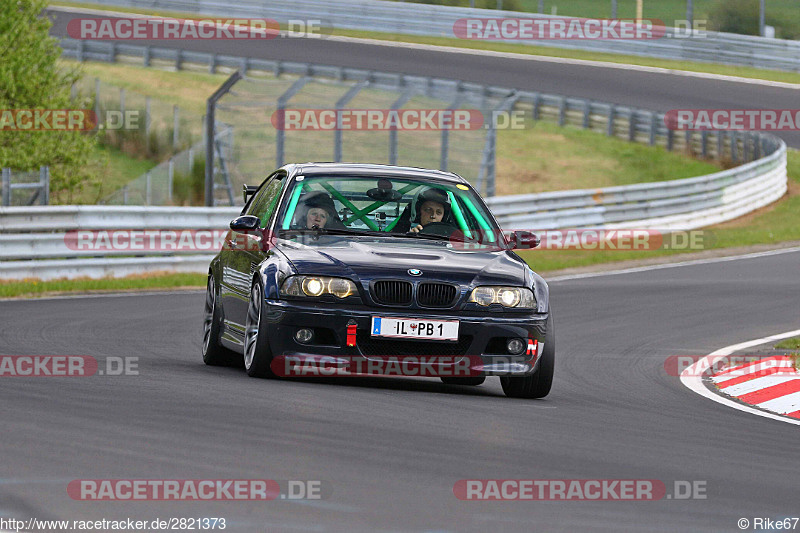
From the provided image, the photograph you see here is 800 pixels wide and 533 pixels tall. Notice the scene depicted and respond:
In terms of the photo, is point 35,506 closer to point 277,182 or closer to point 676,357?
point 277,182

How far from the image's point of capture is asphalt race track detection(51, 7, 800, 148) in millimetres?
42062

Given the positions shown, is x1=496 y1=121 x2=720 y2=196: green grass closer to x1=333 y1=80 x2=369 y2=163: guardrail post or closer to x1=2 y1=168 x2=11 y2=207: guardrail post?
x1=333 y1=80 x2=369 y2=163: guardrail post

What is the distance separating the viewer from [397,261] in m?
9.28

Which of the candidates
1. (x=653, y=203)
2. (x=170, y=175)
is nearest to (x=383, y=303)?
(x=653, y=203)

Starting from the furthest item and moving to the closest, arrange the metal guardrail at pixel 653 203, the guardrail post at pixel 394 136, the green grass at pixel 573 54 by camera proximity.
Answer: the green grass at pixel 573 54, the metal guardrail at pixel 653 203, the guardrail post at pixel 394 136

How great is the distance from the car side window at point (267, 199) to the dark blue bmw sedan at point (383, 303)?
30cm

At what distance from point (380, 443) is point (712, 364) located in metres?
6.18

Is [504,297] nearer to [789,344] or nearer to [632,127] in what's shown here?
[789,344]

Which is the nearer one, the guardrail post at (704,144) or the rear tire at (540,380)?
the rear tire at (540,380)

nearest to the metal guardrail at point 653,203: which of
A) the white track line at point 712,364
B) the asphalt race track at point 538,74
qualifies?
the asphalt race track at point 538,74

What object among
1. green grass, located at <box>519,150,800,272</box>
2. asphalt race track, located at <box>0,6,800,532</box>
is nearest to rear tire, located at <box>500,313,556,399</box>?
asphalt race track, located at <box>0,6,800,532</box>

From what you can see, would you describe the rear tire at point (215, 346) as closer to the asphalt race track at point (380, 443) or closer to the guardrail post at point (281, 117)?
the asphalt race track at point (380, 443)

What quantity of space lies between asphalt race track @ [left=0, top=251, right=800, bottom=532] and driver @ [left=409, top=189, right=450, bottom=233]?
109 centimetres

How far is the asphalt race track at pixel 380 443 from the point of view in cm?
568
